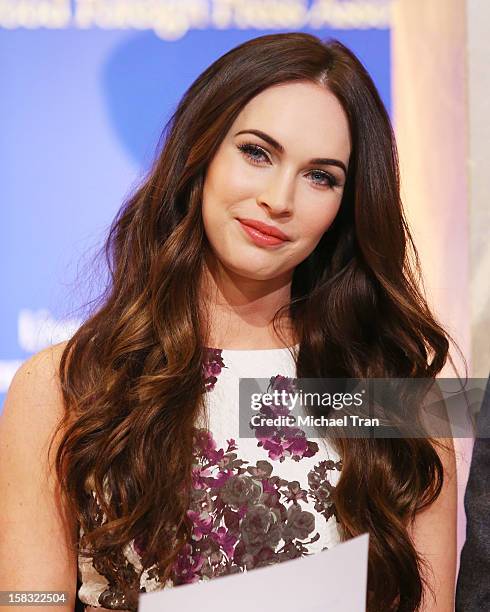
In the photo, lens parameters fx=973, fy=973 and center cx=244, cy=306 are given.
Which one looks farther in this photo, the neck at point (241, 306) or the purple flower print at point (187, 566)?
the neck at point (241, 306)

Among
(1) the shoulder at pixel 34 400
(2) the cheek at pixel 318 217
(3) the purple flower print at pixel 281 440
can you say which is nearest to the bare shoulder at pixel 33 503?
(1) the shoulder at pixel 34 400

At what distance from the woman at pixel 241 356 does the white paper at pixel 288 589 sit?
0.97 feet

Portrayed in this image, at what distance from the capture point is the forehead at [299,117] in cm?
117

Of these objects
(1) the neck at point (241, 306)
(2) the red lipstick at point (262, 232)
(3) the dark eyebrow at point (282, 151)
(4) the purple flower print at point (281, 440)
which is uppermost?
(3) the dark eyebrow at point (282, 151)

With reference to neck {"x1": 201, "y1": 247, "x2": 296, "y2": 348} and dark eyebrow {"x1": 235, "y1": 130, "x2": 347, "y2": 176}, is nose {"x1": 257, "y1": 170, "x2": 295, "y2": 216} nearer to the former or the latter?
dark eyebrow {"x1": 235, "y1": 130, "x2": 347, "y2": 176}

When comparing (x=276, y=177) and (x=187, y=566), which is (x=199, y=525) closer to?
(x=187, y=566)

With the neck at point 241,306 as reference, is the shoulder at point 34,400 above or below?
below

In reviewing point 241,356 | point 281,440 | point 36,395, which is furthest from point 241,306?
point 36,395

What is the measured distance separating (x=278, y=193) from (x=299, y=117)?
Answer: 0.10 m

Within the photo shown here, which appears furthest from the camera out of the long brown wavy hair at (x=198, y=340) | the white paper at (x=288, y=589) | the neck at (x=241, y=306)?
the neck at (x=241, y=306)

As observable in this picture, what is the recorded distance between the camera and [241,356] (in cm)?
128

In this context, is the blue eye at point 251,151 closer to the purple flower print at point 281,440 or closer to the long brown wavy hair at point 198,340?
the long brown wavy hair at point 198,340

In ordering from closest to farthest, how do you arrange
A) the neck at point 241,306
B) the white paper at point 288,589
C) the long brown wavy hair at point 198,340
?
1. the white paper at point 288,589
2. the long brown wavy hair at point 198,340
3. the neck at point 241,306

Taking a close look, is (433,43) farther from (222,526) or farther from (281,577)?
(281,577)
